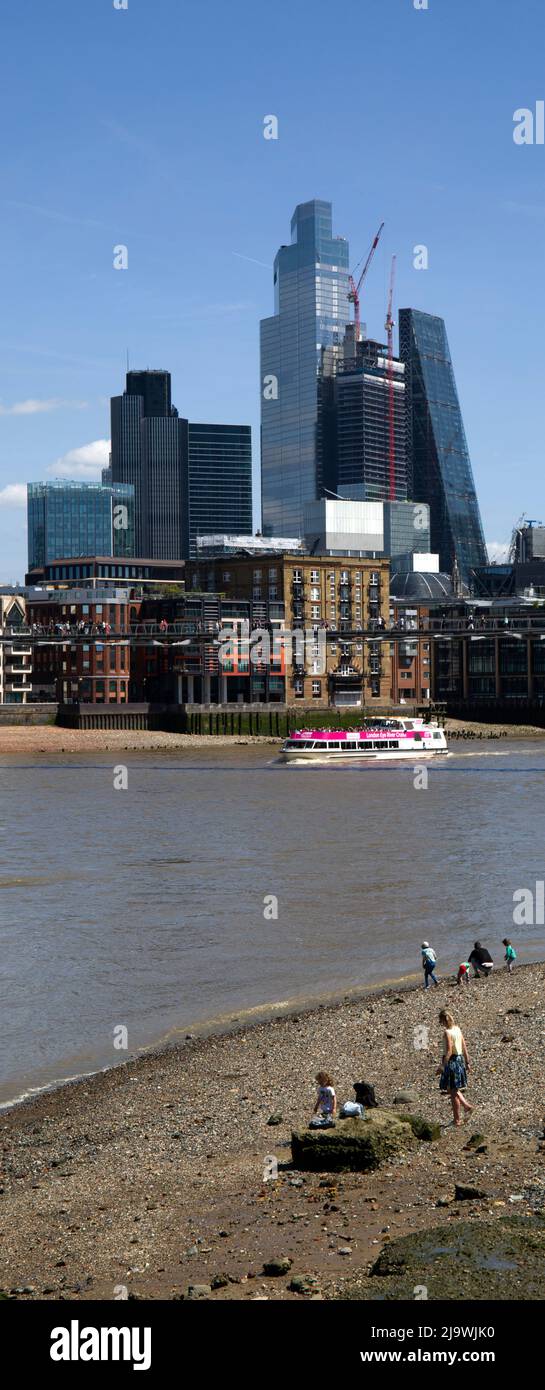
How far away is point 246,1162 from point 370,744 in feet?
292

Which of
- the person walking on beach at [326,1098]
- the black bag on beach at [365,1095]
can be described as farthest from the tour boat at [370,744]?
the person walking on beach at [326,1098]

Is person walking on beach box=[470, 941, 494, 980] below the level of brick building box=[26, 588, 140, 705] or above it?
below

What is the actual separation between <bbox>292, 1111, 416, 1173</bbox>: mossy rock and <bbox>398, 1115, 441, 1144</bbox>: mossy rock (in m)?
0.19

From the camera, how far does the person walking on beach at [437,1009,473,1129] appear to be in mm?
20141

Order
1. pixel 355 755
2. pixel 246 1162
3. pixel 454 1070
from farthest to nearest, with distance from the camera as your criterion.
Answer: pixel 355 755 < pixel 454 1070 < pixel 246 1162

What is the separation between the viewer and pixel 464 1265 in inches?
558

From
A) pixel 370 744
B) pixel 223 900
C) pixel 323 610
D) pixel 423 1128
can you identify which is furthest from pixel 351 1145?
pixel 323 610

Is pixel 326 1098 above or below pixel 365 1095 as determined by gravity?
above

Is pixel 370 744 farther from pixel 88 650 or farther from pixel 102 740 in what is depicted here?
pixel 88 650

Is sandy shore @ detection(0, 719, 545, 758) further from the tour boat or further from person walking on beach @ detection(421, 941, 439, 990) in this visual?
person walking on beach @ detection(421, 941, 439, 990)

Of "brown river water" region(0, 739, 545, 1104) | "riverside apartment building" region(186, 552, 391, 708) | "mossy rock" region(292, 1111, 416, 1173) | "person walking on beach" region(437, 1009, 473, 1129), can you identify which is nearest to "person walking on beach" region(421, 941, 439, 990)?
"brown river water" region(0, 739, 545, 1104)

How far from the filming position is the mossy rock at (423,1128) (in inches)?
757

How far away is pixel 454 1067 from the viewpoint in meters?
20.4
